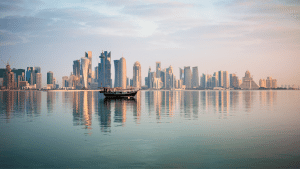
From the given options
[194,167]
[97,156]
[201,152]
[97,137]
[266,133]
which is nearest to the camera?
[194,167]

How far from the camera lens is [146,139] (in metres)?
30.2

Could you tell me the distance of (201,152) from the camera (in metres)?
24.2

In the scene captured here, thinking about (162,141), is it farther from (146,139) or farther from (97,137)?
(97,137)

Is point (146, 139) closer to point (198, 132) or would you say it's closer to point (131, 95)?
point (198, 132)

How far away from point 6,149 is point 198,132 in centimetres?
2307

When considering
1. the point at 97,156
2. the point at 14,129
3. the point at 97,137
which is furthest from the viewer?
the point at 14,129

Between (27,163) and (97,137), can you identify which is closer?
(27,163)

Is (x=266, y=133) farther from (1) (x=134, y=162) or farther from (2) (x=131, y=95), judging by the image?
(2) (x=131, y=95)

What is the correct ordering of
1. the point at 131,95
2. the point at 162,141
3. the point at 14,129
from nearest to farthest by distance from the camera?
the point at 162,141 < the point at 14,129 < the point at 131,95

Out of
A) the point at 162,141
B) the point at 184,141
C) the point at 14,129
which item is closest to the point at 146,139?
the point at 162,141

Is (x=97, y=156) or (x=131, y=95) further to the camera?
(x=131, y=95)

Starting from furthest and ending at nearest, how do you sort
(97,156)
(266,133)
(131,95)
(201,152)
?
(131,95) → (266,133) → (201,152) → (97,156)

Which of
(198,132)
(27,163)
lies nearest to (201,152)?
(198,132)

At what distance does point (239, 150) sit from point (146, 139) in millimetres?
10593
